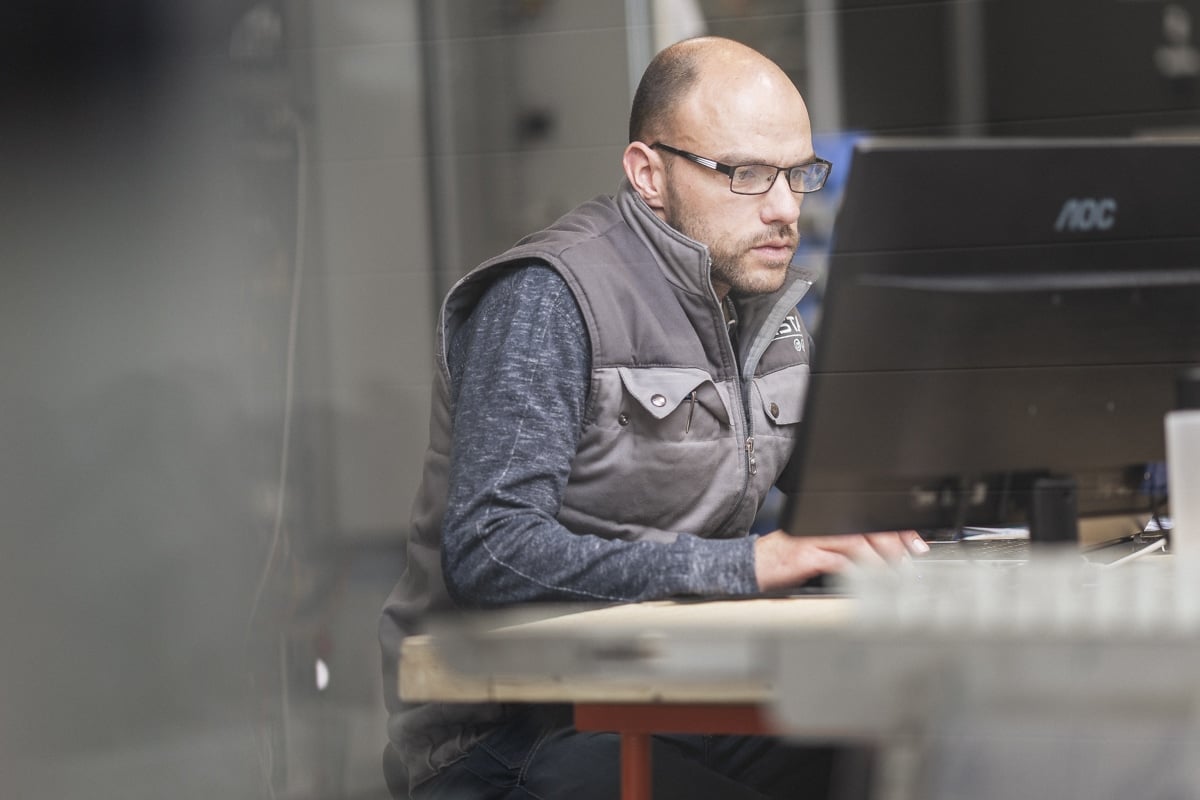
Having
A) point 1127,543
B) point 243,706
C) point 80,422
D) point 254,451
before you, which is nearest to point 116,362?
point 80,422

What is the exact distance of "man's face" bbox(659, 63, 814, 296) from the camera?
5.56ft

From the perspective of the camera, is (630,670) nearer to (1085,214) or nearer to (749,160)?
(1085,214)

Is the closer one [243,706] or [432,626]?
[432,626]

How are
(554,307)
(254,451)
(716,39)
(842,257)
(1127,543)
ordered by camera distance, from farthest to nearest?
1. (254,451)
2. (716,39)
3. (554,307)
4. (1127,543)
5. (842,257)

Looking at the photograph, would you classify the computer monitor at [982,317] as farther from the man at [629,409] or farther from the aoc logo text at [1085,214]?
the man at [629,409]

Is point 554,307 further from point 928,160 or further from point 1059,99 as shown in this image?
point 1059,99

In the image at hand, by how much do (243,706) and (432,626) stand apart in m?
0.53

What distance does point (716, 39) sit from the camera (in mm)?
1760

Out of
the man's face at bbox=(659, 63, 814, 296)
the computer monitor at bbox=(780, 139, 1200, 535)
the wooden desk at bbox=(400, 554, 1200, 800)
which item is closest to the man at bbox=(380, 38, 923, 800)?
the man's face at bbox=(659, 63, 814, 296)

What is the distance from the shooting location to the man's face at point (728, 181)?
1694 mm

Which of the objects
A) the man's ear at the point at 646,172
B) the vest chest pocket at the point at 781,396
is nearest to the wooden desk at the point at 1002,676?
the vest chest pocket at the point at 781,396

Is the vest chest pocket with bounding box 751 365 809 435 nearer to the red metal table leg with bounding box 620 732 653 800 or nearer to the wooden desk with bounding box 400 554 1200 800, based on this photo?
the red metal table leg with bounding box 620 732 653 800

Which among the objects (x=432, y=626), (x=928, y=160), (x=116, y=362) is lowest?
(x=432, y=626)

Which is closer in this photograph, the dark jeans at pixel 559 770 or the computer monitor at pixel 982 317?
the computer monitor at pixel 982 317
